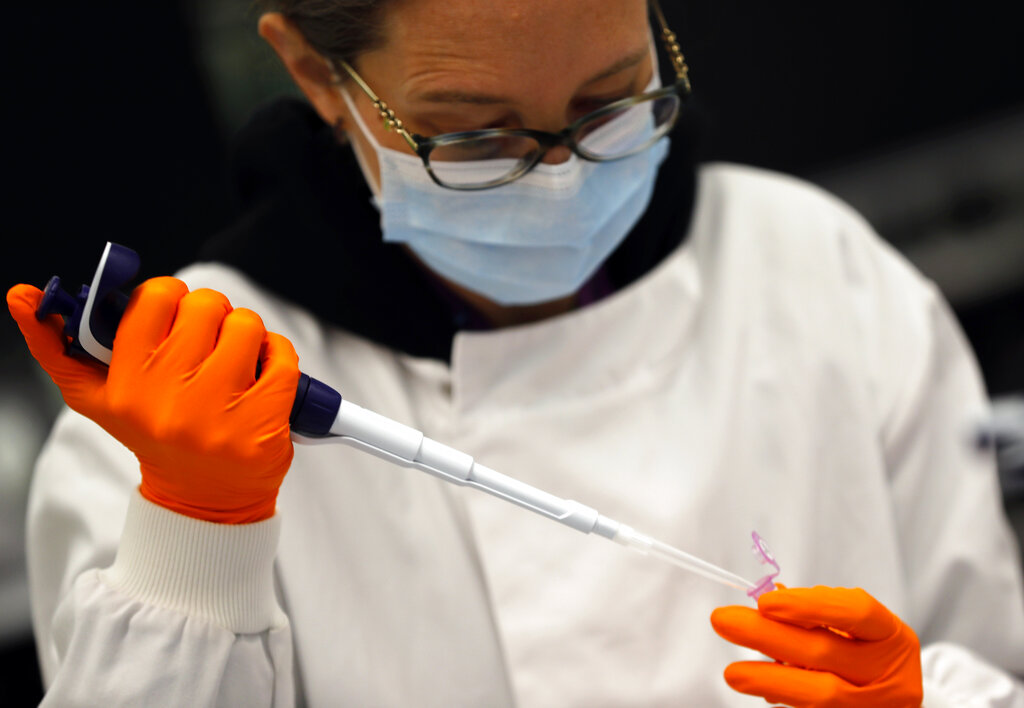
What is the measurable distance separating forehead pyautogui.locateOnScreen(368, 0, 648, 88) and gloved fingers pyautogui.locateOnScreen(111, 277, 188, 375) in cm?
37

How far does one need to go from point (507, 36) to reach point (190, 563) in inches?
23.2

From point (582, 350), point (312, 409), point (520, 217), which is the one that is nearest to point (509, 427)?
point (582, 350)

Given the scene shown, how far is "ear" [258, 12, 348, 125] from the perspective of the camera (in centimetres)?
108

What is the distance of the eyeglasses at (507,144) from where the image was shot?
102 cm

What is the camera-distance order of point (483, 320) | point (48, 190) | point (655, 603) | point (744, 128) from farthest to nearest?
point (744, 128) < point (48, 190) < point (483, 320) < point (655, 603)

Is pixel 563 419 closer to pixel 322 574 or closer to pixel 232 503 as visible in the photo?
pixel 322 574

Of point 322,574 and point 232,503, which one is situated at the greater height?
point 232,503

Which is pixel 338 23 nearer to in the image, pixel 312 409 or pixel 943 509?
pixel 312 409

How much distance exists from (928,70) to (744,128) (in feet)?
1.82

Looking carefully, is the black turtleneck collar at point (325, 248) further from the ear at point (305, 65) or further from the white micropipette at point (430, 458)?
the white micropipette at point (430, 458)

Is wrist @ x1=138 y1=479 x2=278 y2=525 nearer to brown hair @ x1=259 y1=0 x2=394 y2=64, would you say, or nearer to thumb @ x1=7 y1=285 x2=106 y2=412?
thumb @ x1=7 y1=285 x2=106 y2=412

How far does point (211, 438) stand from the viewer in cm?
79

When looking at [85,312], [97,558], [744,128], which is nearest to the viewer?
[85,312]

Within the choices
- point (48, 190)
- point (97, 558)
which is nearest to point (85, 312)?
point (97, 558)
